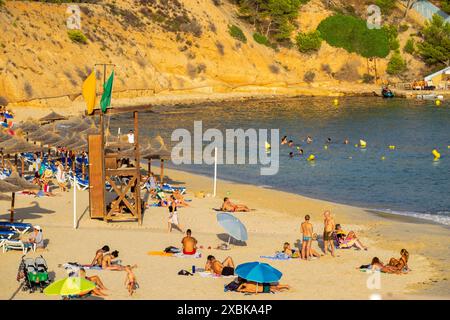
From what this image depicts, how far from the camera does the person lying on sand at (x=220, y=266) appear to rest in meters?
23.0

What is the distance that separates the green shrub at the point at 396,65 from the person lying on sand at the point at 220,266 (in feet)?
303

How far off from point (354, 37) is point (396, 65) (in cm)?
613

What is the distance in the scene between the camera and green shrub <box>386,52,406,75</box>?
368 feet

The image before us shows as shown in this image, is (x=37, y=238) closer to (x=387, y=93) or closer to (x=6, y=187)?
(x=6, y=187)

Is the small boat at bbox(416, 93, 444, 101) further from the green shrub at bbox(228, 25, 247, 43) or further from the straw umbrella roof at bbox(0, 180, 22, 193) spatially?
the straw umbrella roof at bbox(0, 180, 22, 193)

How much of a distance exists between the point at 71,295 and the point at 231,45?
80.7 m

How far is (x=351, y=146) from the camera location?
5994 centimetres

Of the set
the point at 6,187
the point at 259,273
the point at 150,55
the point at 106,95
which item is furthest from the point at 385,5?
the point at 259,273

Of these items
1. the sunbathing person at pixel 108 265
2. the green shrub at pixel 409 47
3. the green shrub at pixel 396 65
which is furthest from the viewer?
the green shrub at pixel 409 47

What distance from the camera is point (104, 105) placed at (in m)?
28.5

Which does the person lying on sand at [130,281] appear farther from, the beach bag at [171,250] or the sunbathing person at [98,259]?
the beach bag at [171,250]

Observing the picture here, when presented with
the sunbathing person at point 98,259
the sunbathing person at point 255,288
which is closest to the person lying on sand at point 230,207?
the sunbathing person at point 98,259

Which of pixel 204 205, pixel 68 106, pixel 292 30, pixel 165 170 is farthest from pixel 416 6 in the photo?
pixel 204 205
